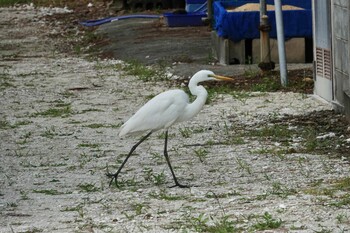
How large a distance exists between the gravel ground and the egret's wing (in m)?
0.44

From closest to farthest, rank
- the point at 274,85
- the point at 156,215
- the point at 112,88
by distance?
1. the point at 156,215
2. the point at 274,85
3. the point at 112,88

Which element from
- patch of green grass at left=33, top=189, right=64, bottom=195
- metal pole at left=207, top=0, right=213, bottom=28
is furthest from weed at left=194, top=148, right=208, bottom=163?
metal pole at left=207, top=0, right=213, bottom=28

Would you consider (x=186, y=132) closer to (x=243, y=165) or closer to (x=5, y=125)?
(x=243, y=165)

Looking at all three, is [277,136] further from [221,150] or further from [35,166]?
[35,166]

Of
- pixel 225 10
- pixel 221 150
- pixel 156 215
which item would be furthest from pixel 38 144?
pixel 225 10

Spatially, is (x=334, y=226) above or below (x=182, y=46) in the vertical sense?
above

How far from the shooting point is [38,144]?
11.6m

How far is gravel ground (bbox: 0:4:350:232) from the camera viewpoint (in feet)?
25.3

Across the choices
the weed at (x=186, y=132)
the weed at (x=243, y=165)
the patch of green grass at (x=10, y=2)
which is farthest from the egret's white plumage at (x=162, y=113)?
the patch of green grass at (x=10, y=2)

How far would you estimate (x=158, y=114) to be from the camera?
923cm

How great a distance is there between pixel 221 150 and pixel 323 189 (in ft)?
7.59

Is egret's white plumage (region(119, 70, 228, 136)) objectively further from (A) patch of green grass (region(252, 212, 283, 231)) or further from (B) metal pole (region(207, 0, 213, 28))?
(B) metal pole (region(207, 0, 213, 28))

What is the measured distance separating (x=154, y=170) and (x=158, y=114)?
829 millimetres

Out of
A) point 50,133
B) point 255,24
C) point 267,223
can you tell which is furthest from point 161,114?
point 255,24
